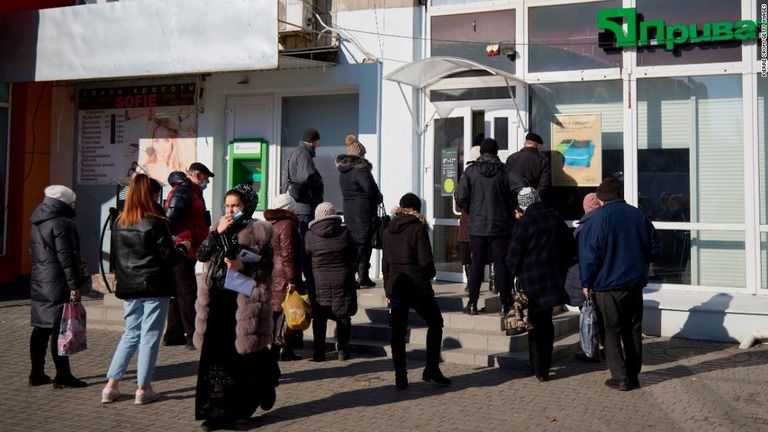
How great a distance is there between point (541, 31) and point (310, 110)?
12.7 ft

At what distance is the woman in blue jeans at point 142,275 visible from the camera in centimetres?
690

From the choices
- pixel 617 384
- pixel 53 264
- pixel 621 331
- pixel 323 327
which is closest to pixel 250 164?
pixel 323 327

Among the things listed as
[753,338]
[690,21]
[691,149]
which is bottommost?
[753,338]

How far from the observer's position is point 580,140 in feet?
36.8

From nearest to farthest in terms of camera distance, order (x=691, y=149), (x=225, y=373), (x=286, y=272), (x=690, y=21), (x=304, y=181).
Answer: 1. (x=225, y=373)
2. (x=286, y=272)
3. (x=304, y=181)
4. (x=690, y=21)
5. (x=691, y=149)

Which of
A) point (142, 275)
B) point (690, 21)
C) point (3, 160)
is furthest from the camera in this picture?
point (3, 160)

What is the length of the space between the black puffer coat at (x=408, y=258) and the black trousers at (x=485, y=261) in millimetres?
1427

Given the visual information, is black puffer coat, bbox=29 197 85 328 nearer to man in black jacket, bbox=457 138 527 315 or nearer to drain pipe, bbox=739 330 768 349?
man in black jacket, bbox=457 138 527 315

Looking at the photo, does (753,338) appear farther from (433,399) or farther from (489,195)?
(433,399)

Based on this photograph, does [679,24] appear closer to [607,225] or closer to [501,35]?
[501,35]

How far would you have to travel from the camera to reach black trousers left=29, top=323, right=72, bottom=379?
7547 mm

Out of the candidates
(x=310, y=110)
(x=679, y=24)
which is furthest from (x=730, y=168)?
(x=310, y=110)

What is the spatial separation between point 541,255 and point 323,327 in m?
2.40

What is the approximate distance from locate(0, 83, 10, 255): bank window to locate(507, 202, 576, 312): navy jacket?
10.0 metres
